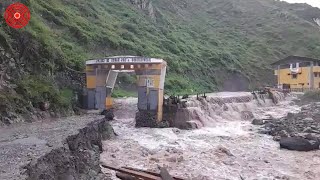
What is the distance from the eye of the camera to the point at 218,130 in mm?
25000

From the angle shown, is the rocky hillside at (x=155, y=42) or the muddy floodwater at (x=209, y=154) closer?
the muddy floodwater at (x=209, y=154)

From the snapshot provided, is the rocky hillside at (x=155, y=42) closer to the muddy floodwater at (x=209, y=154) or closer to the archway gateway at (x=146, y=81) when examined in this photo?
the archway gateway at (x=146, y=81)

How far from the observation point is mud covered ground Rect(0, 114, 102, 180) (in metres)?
9.13

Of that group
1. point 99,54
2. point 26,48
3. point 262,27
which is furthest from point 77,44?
point 262,27

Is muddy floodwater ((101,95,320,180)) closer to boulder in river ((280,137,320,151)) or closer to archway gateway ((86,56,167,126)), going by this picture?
boulder in river ((280,137,320,151))

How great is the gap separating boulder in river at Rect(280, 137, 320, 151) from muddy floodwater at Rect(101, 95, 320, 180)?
500mm

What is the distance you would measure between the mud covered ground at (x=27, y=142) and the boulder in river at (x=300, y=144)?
1046 centimetres

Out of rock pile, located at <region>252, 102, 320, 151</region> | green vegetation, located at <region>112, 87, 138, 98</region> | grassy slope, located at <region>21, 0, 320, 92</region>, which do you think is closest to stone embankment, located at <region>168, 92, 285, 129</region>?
rock pile, located at <region>252, 102, 320, 151</region>

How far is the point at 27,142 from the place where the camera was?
40.1 ft

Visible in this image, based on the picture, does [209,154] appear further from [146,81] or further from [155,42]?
[155,42]

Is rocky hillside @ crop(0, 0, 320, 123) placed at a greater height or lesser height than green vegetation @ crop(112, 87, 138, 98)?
greater

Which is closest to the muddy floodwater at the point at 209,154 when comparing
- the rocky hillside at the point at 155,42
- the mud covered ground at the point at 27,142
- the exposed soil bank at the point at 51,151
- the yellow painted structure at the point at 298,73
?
the exposed soil bank at the point at 51,151

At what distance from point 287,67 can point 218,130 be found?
32115mm

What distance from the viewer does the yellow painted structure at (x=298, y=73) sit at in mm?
49750
